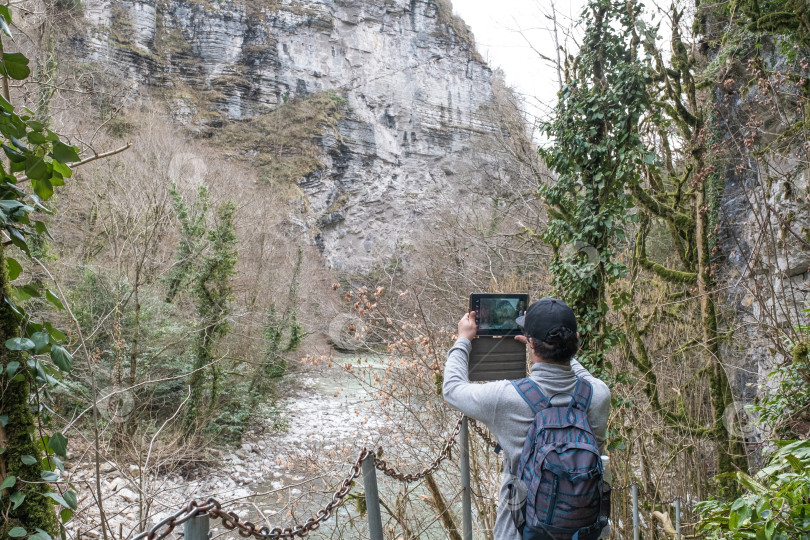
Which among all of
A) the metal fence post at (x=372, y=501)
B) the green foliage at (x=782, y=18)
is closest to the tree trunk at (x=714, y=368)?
the green foliage at (x=782, y=18)

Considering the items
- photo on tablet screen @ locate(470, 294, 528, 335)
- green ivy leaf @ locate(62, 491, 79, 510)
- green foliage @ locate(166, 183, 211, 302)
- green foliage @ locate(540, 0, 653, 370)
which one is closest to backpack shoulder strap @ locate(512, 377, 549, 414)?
photo on tablet screen @ locate(470, 294, 528, 335)

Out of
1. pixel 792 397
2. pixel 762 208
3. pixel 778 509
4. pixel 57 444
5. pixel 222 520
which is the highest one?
pixel 762 208

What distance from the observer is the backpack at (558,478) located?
1702mm

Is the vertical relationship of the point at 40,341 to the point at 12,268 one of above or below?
below

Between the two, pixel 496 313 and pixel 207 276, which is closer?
pixel 496 313

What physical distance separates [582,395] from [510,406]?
0.28 metres

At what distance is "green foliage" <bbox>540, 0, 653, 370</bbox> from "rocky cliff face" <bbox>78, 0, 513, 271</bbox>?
2723 cm

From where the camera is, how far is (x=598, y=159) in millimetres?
4148

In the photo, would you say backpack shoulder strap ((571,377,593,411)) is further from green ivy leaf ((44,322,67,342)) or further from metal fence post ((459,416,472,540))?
green ivy leaf ((44,322,67,342))

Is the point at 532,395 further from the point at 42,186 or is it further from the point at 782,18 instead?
the point at 782,18

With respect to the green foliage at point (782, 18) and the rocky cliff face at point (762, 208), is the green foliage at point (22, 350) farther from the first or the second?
the green foliage at point (782, 18)

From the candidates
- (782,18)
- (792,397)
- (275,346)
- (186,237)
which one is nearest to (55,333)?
(792,397)

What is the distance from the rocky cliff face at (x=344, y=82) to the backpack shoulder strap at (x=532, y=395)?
30168 mm

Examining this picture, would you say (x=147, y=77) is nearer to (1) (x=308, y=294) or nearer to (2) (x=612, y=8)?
(1) (x=308, y=294)
